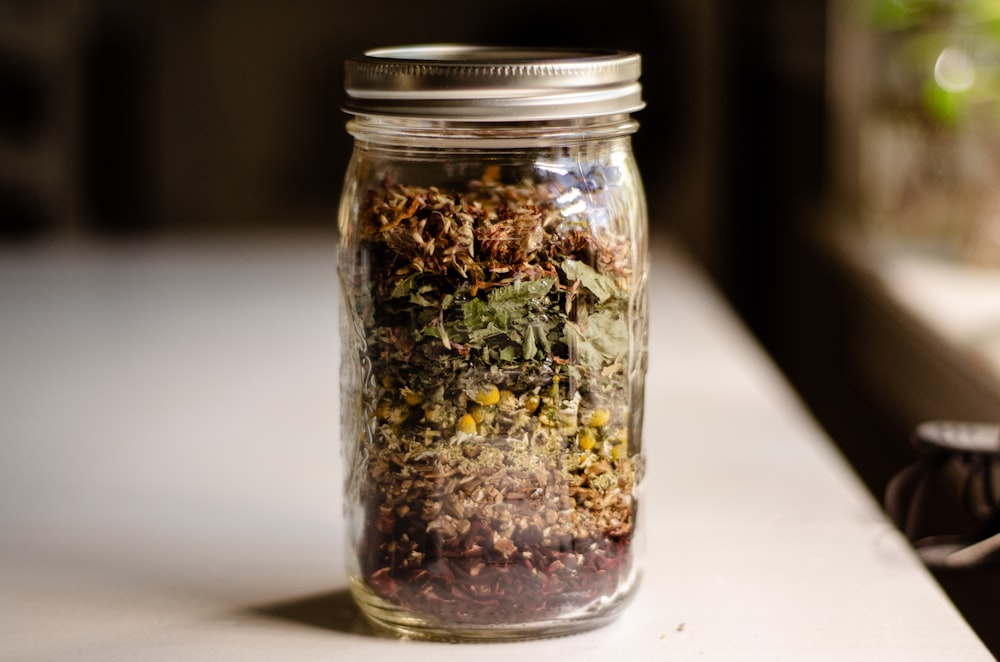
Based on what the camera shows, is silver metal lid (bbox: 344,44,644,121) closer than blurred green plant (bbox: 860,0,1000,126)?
Yes

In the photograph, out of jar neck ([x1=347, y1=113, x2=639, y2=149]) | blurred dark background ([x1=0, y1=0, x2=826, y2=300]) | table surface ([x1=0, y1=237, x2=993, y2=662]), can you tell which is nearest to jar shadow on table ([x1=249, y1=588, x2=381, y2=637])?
table surface ([x1=0, y1=237, x2=993, y2=662])

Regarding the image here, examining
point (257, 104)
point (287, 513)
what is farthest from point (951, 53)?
point (257, 104)

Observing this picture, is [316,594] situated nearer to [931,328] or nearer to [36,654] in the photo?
[36,654]

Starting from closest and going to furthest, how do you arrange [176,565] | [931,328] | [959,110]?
[176,565] → [931,328] → [959,110]

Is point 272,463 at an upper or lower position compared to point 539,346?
lower

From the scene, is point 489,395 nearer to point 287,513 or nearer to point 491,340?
point 491,340

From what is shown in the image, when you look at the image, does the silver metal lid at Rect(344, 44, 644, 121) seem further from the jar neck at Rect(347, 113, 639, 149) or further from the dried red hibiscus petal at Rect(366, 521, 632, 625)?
the dried red hibiscus petal at Rect(366, 521, 632, 625)

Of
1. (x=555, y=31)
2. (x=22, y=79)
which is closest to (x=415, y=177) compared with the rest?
(x=555, y=31)
